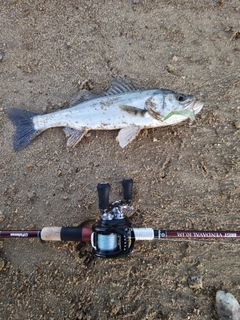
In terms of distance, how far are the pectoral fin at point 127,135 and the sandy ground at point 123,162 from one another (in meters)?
0.11

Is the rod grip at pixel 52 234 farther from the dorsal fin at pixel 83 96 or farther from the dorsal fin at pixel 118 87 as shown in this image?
the dorsal fin at pixel 118 87

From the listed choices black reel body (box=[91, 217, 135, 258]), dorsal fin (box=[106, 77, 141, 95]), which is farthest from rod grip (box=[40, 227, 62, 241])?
dorsal fin (box=[106, 77, 141, 95])

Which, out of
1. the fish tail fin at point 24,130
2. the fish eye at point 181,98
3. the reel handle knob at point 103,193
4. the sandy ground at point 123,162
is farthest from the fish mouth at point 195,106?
the fish tail fin at point 24,130

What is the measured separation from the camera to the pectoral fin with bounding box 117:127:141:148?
10.3 ft

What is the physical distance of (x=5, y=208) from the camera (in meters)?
3.16

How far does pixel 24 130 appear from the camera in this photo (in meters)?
3.39

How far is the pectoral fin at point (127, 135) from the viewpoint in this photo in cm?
313

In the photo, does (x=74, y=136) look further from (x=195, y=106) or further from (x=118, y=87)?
(x=195, y=106)

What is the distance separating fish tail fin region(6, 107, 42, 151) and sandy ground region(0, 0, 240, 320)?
10 cm

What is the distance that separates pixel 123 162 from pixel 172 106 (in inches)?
31.7

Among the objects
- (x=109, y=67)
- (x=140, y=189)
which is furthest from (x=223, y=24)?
(x=140, y=189)

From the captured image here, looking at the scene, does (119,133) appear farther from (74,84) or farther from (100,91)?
(74,84)

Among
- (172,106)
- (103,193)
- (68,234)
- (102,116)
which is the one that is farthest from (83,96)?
(68,234)

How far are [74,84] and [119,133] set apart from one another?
1.00 m
